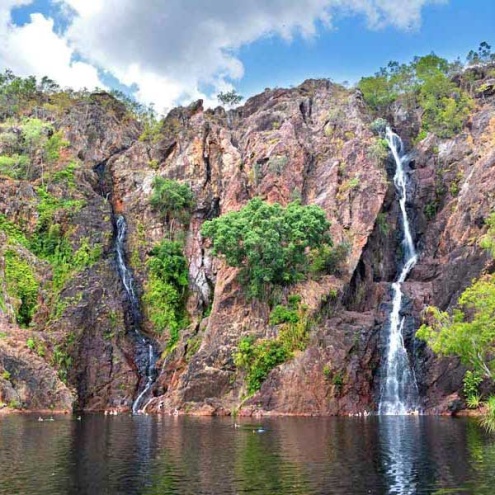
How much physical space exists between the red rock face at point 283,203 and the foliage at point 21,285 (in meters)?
1.75

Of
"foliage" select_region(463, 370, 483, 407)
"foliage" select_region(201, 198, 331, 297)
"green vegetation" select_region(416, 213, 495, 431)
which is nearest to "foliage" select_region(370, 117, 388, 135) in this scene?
"foliage" select_region(201, 198, 331, 297)

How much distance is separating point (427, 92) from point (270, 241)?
51688 mm

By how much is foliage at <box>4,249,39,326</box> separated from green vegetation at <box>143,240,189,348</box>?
13.4 m

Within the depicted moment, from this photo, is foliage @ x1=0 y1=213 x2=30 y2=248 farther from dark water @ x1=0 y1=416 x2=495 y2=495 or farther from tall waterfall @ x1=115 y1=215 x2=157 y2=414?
dark water @ x1=0 y1=416 x2=495 y2=495

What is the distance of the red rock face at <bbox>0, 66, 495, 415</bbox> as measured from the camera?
2402 inches

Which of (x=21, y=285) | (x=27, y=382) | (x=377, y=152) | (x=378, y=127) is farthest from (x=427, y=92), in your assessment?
(x=27, y=382)

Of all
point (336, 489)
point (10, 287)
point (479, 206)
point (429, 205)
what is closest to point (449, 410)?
point (479, 206)

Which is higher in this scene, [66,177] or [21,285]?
[66,177]

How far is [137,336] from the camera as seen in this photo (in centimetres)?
7556

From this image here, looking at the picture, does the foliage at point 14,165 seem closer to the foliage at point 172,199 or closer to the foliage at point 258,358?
the foliage at point 172,199

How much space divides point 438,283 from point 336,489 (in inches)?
1841

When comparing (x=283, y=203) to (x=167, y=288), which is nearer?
(x=167, y=288)

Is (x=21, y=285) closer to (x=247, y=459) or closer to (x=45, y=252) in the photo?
(x=45, y=252)

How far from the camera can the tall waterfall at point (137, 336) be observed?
7019 centimetres
